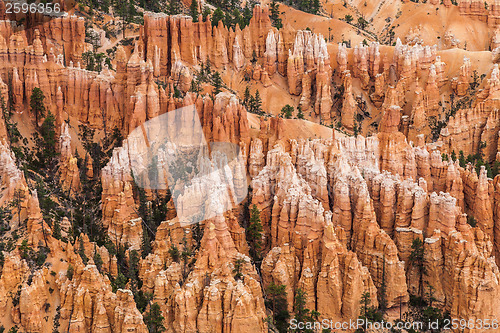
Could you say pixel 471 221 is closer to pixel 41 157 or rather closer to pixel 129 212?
pixel 129 212

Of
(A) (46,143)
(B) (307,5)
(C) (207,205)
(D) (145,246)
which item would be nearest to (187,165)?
(C) (207,205)

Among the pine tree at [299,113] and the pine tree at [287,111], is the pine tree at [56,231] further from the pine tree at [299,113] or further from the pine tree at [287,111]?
the pine tree at [299,113]

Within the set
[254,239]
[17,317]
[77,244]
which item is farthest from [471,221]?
[17,317]

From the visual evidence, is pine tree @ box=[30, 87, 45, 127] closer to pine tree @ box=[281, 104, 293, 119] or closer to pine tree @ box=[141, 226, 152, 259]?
pine tree @ box=[141, 226, 152, 259]

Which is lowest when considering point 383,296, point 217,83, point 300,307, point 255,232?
point 383,296

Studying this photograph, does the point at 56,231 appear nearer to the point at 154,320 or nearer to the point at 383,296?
the point at 154,320
